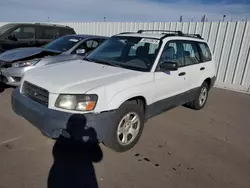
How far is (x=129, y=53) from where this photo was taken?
386cm

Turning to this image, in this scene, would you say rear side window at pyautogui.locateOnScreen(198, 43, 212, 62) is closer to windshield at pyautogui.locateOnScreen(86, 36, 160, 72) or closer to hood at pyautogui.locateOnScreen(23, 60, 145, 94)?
windshield at pyautogui.locateOnScreen(86, 36, 160, 72)

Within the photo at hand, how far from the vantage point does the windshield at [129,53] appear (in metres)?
3.46

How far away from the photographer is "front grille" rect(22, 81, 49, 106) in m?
2.73

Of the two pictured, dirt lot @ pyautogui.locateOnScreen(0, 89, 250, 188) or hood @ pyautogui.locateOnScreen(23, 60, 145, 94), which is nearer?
dirt lot @ pyautogui.locateOnScreen(0, 89, 250, 188)

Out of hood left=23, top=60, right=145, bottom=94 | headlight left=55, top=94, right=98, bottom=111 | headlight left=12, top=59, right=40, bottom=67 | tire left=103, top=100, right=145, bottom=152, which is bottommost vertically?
tire left=103, top=100, right=145, bottom=152

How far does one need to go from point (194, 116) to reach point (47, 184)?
3582 millimetres

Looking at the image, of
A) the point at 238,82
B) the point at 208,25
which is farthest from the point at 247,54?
the point at 208,25

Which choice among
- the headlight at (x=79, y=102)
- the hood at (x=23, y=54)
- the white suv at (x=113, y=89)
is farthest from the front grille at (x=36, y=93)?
the hood at (x=23, y=54)

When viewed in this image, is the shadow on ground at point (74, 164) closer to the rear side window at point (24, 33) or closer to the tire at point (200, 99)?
the tire at point (200, 99)

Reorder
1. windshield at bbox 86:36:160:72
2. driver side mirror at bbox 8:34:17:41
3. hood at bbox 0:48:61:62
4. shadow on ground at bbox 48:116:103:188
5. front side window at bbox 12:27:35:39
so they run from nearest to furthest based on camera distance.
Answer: shadow on ground at bbox 48:116:103:188
windshield at bbox 86:36:160:72
hood at bbox 0:48:61:62
driver side mirror at bbox 8:34:17:41
front side window at bbox 12:27:35:39

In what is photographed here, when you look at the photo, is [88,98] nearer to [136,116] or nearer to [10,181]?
[136,116]

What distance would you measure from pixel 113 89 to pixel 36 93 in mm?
1114

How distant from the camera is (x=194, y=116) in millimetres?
4816

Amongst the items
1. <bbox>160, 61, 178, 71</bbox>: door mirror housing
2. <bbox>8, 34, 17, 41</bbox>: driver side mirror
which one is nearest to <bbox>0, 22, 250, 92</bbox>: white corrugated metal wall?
<bbox>160, 61, 178, 71</bbox>: door mirror housing
